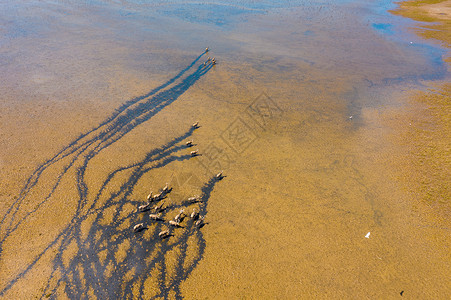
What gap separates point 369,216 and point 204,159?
27.4ft

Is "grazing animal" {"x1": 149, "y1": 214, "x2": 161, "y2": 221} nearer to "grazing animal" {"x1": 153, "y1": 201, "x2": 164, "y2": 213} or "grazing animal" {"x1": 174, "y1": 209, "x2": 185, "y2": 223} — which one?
"grazing animal" {"x1": 153, "y1": 201, "x2": 164, "y2": 213}

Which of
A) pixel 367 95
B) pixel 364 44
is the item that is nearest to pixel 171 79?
pixel 367 95

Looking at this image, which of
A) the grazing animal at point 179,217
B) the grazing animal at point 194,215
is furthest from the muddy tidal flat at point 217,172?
the grazing animal at point 194,215

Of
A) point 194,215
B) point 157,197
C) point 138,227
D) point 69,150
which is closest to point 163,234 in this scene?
point 138,227

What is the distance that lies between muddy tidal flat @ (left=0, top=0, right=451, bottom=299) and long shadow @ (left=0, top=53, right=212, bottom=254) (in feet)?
0.32

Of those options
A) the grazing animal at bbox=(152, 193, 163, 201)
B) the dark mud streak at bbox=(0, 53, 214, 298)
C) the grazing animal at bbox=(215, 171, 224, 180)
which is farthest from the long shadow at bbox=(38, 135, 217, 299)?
the grazing animal at bbox=(215, 171, 224, 180)

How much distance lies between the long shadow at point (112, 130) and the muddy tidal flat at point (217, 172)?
10 centimetres

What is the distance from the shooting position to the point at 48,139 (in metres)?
12.9

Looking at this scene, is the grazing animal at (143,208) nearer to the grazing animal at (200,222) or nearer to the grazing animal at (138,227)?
the grazing animal at (138,227)

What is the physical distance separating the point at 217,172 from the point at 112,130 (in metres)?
7.21

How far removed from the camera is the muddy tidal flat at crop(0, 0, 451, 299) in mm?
8156

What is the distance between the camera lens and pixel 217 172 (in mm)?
11914

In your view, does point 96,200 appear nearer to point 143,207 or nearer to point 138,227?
point 143,207

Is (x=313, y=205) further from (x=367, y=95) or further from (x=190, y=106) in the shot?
(x=367, y=95)
